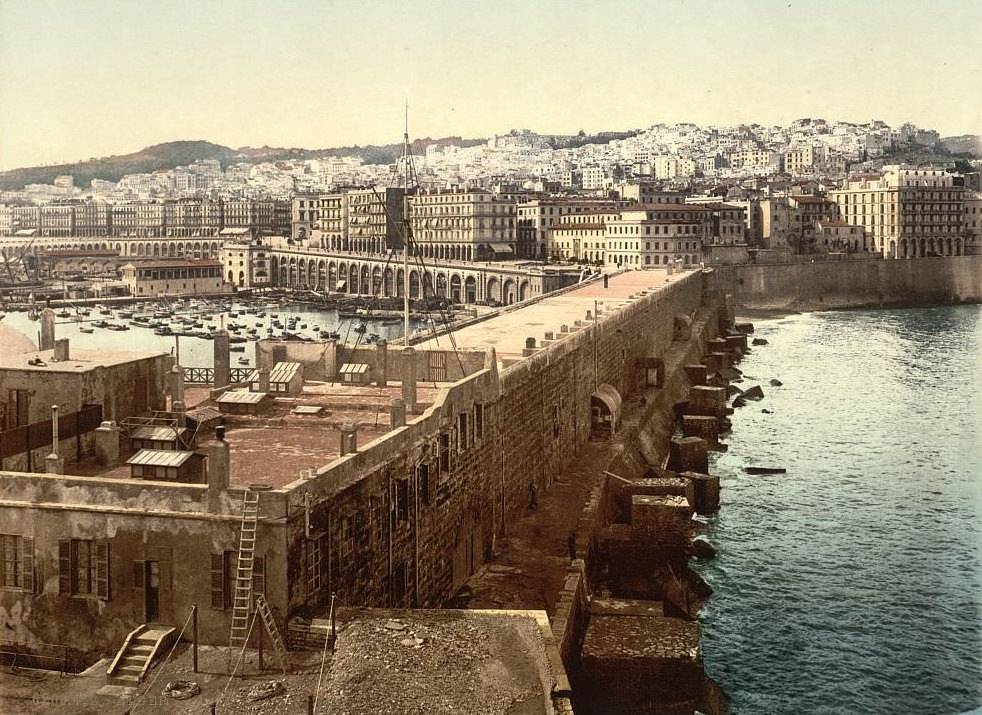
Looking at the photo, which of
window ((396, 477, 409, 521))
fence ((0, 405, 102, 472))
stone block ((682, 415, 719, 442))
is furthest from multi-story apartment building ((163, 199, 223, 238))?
window ((396, 477, 409, 521))

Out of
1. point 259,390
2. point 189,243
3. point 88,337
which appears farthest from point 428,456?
point 189,243

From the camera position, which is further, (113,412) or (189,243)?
(189,243)

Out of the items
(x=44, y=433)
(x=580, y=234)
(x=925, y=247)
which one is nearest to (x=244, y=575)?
(x=44, y=433)

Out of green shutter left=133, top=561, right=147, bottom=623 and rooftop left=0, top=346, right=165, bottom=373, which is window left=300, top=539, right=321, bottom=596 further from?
rooftop left=0, top=346, right=165, bottom=373

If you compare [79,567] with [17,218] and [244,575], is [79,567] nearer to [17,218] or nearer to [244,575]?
[244,575]

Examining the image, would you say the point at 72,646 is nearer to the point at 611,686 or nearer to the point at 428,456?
the point at 428,456

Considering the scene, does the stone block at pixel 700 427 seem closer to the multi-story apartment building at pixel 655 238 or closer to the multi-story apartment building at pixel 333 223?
the multi-story apartment building at pixel 655 238

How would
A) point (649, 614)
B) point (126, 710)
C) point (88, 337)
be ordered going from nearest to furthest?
point (126, 710), point (649, 614), point (88, 337)
